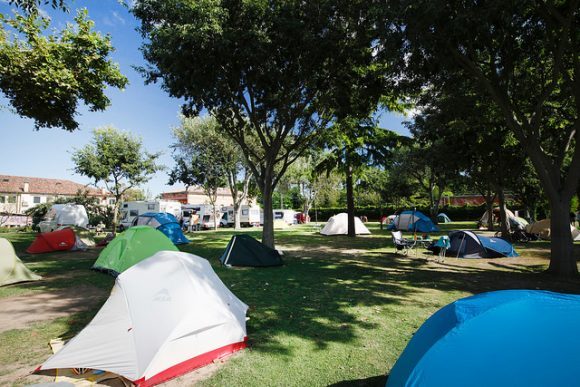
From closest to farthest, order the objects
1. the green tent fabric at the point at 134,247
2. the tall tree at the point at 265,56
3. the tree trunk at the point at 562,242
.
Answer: the tree trunk at the point at 562,242, the green tent fabric at the point at 134,247, the tall tree at the point at 265,56

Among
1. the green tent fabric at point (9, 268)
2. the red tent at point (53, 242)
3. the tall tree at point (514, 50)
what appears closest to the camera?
the tall tree at point (514, 50)

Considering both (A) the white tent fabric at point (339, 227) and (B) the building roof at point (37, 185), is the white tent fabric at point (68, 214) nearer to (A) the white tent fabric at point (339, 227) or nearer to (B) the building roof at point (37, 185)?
(A) the white tent fabric at point (339, 227)

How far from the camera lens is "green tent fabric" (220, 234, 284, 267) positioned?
36.2 ft

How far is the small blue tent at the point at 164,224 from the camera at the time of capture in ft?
55.1

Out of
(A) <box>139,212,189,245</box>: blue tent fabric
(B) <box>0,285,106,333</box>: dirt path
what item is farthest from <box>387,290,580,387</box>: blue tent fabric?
(A) <box>139,212,189,245</box>: blue tent fabric

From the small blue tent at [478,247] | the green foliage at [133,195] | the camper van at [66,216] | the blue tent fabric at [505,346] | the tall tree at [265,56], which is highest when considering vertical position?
the tall tree at [265,56]

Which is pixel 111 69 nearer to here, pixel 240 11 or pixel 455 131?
pixel 240 11

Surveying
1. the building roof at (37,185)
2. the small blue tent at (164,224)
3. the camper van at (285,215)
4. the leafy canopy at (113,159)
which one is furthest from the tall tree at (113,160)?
the building roof at (37,185)

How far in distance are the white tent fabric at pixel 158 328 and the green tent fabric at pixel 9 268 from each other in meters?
6.31

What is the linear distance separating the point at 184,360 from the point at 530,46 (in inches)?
494

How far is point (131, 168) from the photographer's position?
26156 millimetres

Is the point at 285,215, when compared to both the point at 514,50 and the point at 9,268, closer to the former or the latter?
the point at 514,50

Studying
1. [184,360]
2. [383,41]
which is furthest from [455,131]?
[184,360]

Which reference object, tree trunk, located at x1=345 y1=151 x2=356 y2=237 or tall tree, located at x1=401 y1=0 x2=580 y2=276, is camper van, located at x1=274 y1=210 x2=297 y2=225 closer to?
tree trunk, located at x1=345 y1=151 x2=356 y2=237
